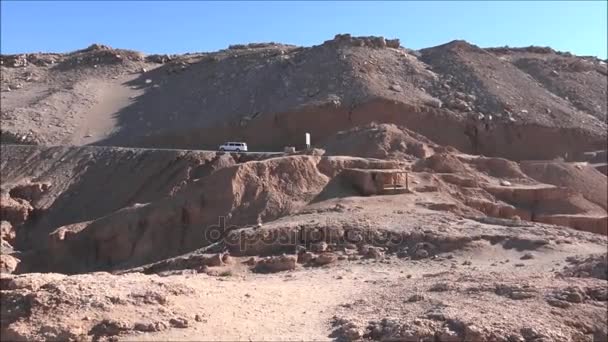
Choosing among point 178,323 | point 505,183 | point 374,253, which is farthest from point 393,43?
point 178,323

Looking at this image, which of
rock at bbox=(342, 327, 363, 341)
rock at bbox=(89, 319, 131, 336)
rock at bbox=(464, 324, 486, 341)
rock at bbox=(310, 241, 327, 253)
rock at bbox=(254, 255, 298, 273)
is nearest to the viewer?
rock at bbox=(89, 319, 131, 336)

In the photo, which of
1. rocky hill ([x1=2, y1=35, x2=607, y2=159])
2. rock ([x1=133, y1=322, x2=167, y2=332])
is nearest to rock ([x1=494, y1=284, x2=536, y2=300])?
rock ([x1=133, y1=322, x2=167, y2=332])

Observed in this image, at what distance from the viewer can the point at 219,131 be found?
3709 cm

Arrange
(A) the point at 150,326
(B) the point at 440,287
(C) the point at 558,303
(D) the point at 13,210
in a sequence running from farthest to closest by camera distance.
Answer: (D) the point at 13,210
(B) the point at 440,287
(C) the point at 558,303
(A) the point at 150,326

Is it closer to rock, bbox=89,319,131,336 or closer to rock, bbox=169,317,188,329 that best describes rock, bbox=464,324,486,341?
rock, bbox=169,317,188,329

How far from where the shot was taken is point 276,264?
16219 mm

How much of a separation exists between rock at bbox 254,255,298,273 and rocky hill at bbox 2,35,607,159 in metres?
16.6

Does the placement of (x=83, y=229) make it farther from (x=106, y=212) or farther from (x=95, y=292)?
(x=95, y=292)

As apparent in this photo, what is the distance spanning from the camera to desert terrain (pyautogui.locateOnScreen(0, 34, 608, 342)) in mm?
10602

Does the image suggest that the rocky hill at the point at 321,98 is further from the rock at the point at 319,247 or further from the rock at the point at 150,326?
the rock at the point at 150,326

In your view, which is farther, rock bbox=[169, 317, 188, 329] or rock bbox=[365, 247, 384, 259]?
rock bbox=[365, 247, 384, 259]

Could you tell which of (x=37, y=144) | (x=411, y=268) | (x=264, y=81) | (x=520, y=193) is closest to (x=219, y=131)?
(x=264, y=81)

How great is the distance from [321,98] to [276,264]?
69.5 ft

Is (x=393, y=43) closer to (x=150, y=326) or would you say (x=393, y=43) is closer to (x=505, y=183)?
(x=505, y=183)
